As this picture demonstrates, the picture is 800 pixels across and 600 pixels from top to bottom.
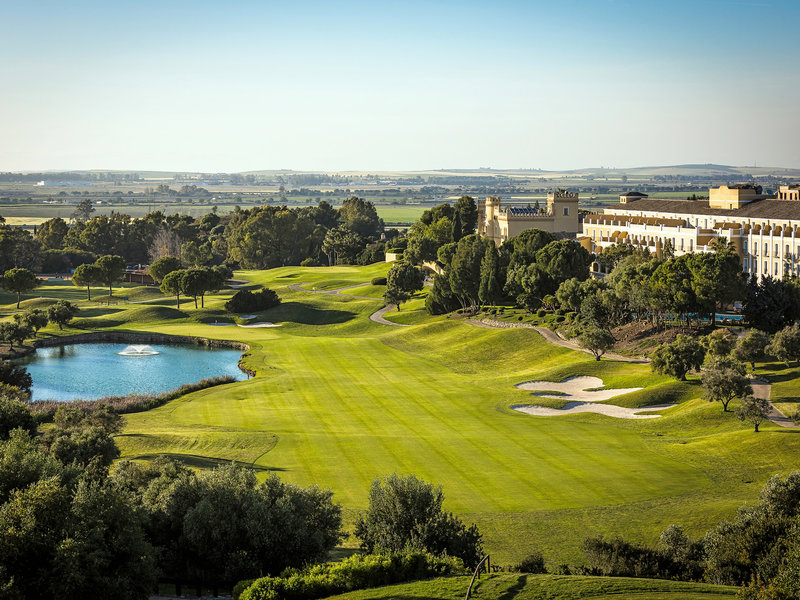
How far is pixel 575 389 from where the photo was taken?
2502 inches

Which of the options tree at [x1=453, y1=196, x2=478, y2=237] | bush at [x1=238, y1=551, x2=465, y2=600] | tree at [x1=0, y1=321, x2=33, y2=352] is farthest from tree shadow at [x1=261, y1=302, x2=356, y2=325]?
bush at [x1=238, y1=551, x2=465, y2=600]

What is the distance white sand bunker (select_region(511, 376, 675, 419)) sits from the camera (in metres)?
56.9

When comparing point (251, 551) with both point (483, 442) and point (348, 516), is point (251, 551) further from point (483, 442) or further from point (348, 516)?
point (483, 442)

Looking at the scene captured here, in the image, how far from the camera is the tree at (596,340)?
66.8 metres

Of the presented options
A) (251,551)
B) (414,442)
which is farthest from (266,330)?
(251,551)

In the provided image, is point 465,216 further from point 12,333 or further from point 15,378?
point 15,378

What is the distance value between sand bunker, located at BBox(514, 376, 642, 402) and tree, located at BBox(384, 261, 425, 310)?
130ft

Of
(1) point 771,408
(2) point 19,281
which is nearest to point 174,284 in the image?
(2) point 19,281

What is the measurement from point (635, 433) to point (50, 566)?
33893 mm

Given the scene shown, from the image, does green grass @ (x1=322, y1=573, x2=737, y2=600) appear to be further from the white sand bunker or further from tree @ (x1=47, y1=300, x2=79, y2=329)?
tree @ (x1=47, y1=300, x2=79, y2=329)

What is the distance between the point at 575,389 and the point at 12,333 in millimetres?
55397

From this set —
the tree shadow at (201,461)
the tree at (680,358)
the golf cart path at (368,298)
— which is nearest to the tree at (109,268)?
the golf cart path at (368,298)

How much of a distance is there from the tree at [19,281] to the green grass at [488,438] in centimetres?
4203

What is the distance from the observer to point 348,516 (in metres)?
37.4
